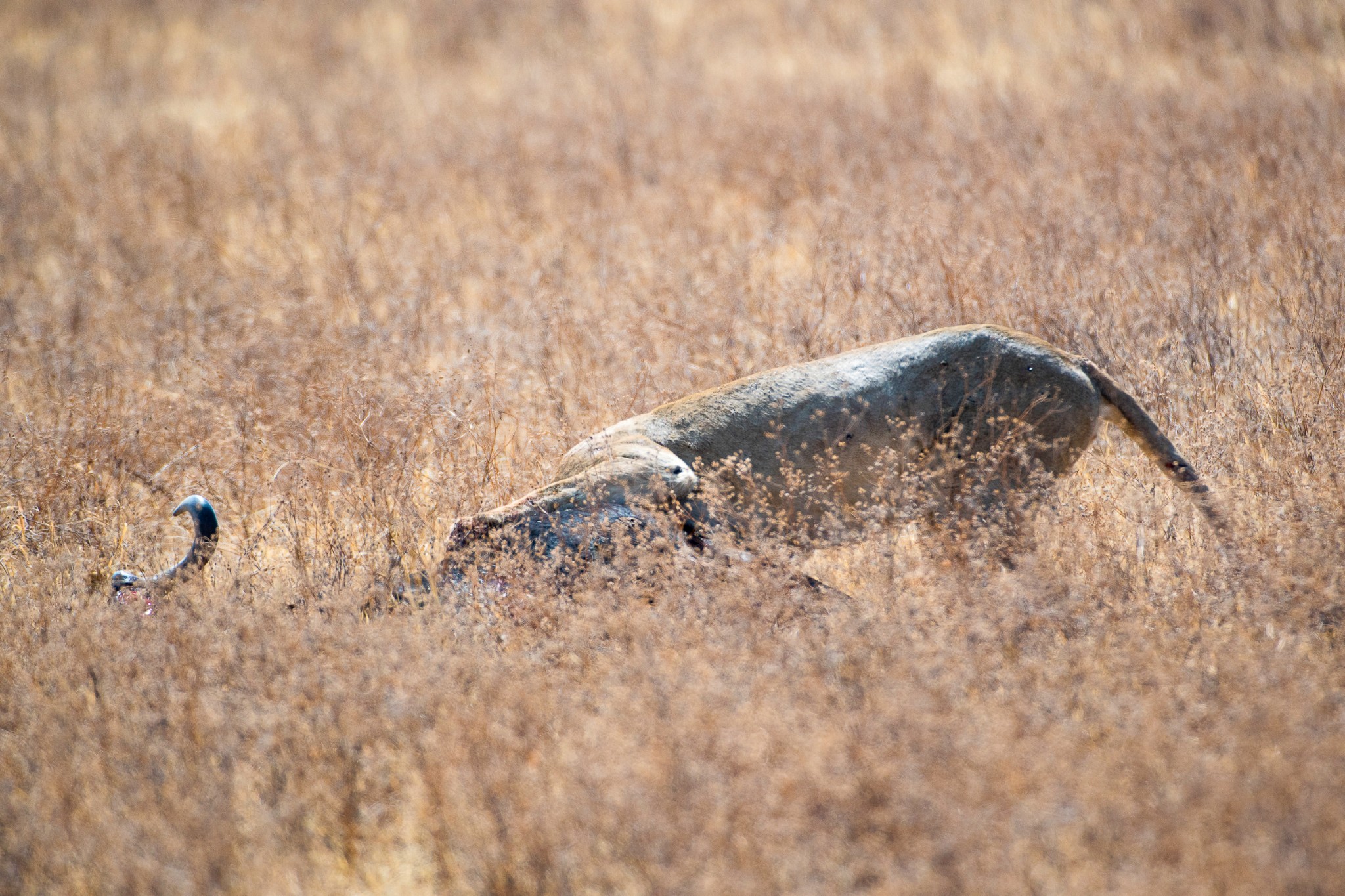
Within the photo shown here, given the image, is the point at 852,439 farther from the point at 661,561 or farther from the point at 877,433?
the point at 661,561

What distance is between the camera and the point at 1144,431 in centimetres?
503

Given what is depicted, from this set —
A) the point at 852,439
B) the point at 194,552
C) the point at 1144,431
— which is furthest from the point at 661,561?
the point at 1144,431

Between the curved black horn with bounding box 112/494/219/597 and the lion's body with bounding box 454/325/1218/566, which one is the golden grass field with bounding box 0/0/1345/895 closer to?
the curved black horn with bounding box 112/494/219/597

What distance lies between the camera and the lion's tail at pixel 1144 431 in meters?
4.83

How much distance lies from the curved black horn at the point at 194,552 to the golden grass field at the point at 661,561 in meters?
0.16

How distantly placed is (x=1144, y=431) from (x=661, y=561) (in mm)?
2297

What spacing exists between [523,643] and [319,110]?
1254 centimetres

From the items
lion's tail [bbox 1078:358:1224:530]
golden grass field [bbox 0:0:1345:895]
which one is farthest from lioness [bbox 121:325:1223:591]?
golden grass field [bbox 0:0:1345:895]

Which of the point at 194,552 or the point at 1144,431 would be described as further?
the point at 1144,431

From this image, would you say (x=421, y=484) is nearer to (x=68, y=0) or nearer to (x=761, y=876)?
(x=761, y=876)

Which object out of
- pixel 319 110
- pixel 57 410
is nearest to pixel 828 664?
pixel 57 410

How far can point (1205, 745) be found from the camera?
3.27 m

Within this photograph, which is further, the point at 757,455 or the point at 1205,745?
the point at 757,455

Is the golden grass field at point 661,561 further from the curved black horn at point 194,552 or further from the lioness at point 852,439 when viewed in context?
the lioness at point 852,439
